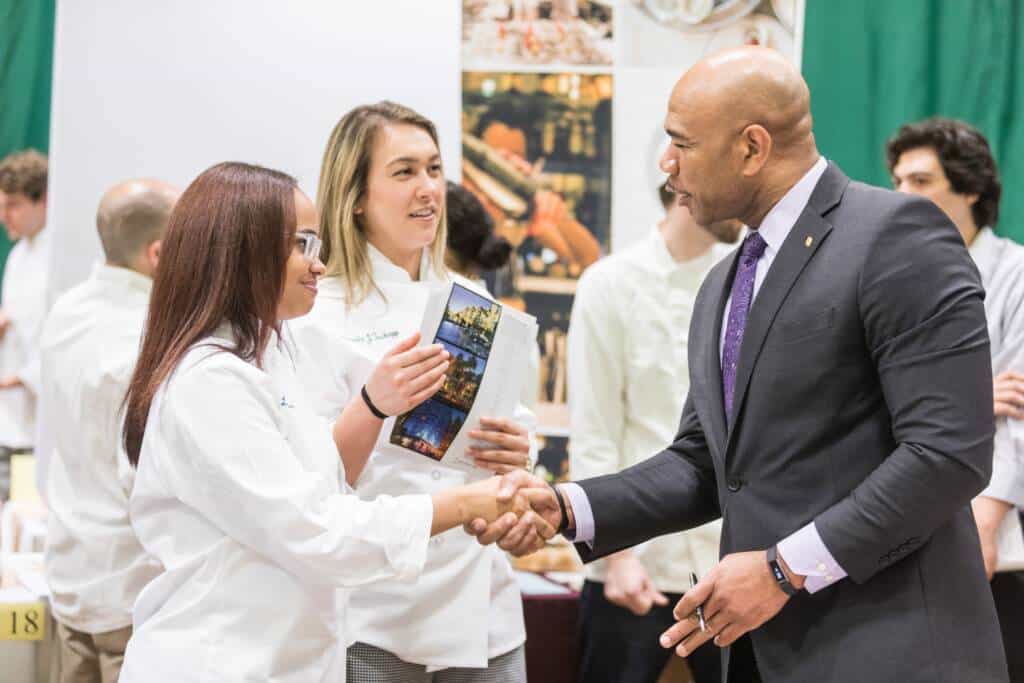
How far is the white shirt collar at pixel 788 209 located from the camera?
2316 millimetres

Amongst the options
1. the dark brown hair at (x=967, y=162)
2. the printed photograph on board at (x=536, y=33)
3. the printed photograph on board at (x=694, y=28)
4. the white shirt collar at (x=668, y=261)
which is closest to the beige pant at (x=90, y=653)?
the white shirt collar at (x=668, y=261)

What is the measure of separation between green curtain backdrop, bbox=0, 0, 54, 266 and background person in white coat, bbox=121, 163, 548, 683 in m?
4.30

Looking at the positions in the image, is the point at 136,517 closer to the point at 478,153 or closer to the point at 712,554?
the point at 712,554

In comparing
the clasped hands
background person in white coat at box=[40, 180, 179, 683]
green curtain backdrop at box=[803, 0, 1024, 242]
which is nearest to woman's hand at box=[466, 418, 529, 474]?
the clasped hands

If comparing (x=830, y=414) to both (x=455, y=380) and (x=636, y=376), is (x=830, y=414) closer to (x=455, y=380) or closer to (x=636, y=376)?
(x=455, y=380)

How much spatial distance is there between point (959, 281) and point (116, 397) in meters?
2.13

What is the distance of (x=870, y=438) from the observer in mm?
2154

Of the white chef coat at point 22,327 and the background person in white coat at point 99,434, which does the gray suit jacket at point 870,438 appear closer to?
the background person in white coat at point 99,434

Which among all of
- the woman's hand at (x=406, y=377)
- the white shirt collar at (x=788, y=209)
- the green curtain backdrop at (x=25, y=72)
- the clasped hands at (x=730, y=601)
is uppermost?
the green curtain backdrop at (x=25, y=72)

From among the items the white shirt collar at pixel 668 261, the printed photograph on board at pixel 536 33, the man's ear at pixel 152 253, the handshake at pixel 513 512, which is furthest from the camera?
the printed photograph on board at pixel 536 33

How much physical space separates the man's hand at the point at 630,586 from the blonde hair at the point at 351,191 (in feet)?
4.06

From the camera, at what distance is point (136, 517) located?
7.29 ft

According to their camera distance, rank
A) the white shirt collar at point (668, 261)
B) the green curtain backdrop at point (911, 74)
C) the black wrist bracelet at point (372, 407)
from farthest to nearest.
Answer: the green curtain backdrop at point (911, 74), the white shirt collar at point (668, 261), the black wrist bracelet at point (372, 407)

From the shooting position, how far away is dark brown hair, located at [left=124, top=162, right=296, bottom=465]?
2232 millimetres
